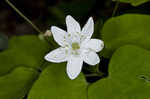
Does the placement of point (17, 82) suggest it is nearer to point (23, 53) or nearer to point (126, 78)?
point (23, 53)

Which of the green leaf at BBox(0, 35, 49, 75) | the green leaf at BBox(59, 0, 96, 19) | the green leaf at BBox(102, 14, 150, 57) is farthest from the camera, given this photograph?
the green leaf at BBox(59, 0, 96, 19)

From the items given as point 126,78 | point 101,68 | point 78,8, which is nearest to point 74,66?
point 126,78

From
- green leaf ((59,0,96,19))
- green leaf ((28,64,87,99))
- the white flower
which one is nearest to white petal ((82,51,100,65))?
the white flower

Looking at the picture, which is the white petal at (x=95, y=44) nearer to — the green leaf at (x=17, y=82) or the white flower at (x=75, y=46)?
the white flower at (x=75, y=46)

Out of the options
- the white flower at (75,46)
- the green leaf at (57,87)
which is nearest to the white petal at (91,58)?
the white flower at (75,46)

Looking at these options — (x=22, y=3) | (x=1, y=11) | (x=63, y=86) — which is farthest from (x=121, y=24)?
(x=1, y=11)

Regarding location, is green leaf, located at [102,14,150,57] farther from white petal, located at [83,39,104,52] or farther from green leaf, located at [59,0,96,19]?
green leaf, located at [59,0,96,19]

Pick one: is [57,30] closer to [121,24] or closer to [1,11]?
[121,24]
